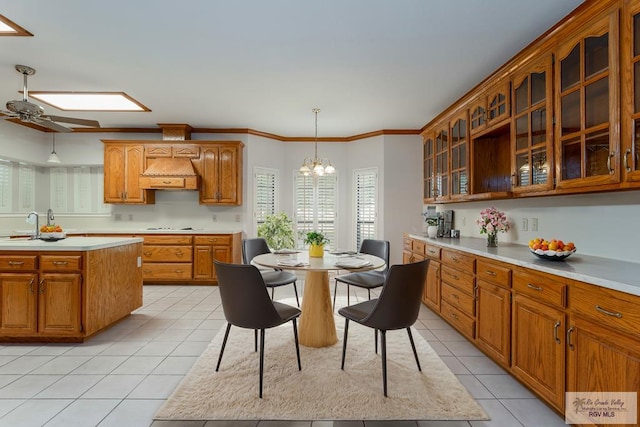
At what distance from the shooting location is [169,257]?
5012 mm

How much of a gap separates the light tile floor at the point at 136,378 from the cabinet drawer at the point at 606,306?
74 centimetres

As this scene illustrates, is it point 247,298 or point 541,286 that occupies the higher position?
point 541,286

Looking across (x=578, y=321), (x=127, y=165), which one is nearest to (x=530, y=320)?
(x=578, y=321)

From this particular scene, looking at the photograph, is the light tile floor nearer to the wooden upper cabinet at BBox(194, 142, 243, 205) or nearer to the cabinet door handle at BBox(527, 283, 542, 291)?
the cabinet door handle at BBox(527, 283, 542, 291)

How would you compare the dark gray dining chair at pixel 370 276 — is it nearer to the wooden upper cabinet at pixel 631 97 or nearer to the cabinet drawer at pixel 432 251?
the cabinet drawer at pixel 432 251

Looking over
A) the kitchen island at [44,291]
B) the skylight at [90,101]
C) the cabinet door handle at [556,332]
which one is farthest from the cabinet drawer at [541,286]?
the skylight at [90,101]

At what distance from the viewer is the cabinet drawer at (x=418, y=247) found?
404 cm

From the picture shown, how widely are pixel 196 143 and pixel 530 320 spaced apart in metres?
5.11

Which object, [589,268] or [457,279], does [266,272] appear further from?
[589,268]

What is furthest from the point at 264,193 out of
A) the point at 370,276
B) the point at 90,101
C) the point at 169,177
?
the point at 370,276

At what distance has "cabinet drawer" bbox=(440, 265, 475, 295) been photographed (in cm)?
287

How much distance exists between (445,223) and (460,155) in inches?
40.8

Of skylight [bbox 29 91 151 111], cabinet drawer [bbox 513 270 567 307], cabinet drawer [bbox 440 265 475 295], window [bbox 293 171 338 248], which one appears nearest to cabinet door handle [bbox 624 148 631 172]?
cabinet drawer [bbox 513 270 567 307]

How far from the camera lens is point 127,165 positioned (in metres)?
5.33
